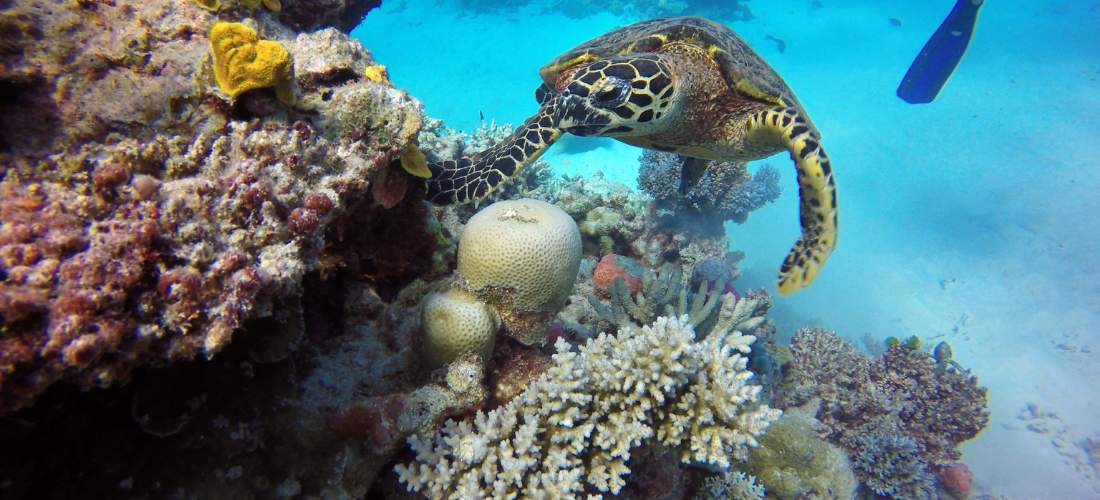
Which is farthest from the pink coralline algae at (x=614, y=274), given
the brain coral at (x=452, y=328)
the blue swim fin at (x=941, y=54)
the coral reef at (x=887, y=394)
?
the blue swim fin at (x=941, y=54)

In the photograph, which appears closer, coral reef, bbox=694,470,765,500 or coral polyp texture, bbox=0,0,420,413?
coral polyp texture, bbox=0,0,420,413

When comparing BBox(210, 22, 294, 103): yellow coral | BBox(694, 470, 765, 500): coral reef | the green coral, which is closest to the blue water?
the green coral

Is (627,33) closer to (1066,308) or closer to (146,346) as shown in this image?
(146,346)

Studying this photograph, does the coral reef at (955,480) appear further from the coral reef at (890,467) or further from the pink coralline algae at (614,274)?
the pink coralline algae at (614,274)

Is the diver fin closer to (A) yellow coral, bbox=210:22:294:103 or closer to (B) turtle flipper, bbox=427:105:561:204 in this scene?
(B) turtle flipper, bbox=427:105:561:204

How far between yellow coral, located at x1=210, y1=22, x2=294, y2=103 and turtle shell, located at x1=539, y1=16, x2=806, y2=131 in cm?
328

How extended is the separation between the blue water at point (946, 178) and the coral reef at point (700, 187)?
341cm

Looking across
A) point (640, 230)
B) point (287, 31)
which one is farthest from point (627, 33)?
point (287, 31)

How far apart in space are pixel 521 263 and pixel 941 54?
474 inches

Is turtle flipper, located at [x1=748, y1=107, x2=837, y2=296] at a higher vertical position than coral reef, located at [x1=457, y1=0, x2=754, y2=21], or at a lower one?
lower

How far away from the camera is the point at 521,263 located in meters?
2.50

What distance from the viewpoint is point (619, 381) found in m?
2.37

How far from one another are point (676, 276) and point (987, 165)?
20.6 m

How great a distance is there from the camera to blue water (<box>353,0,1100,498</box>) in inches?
424
